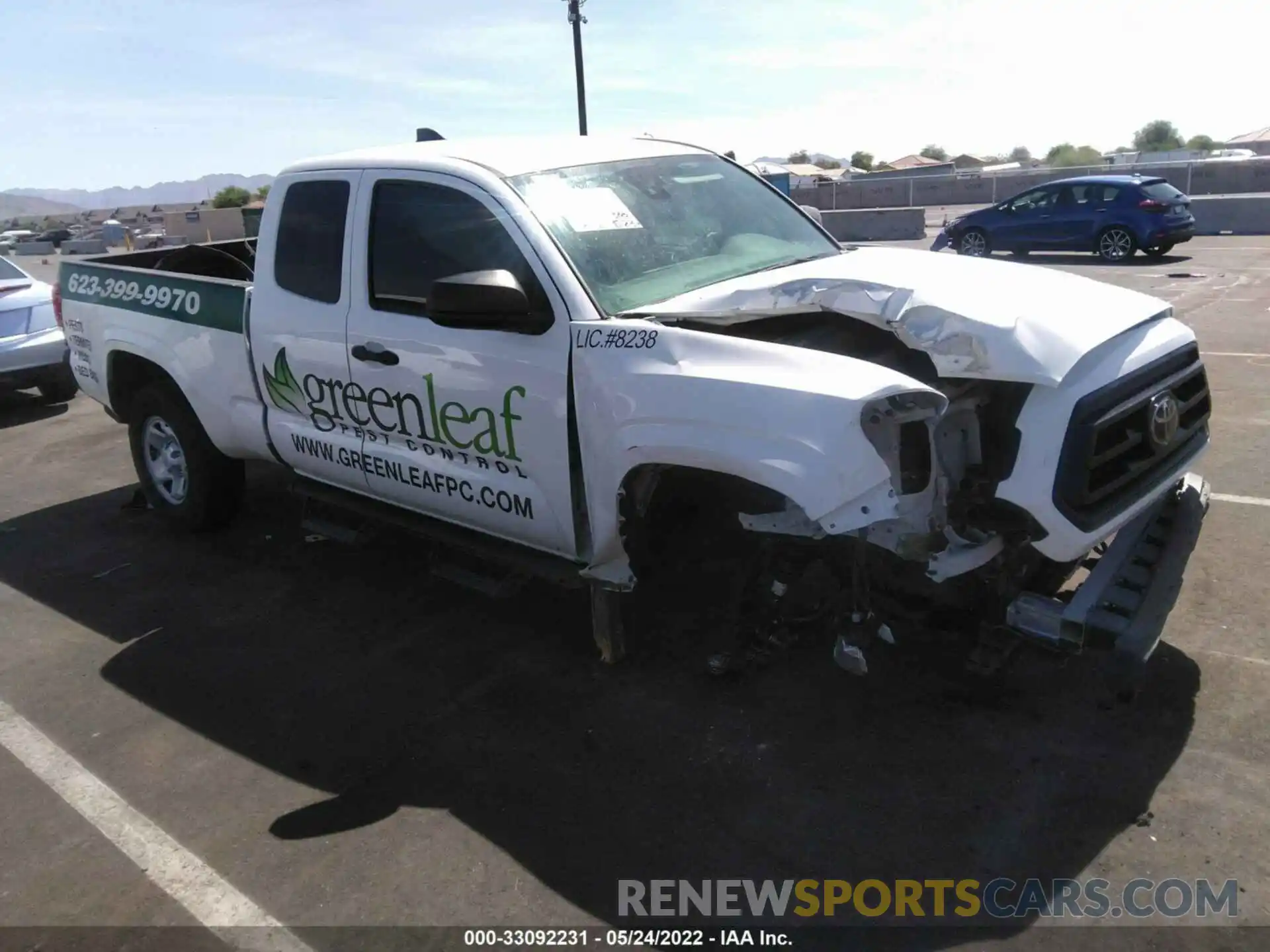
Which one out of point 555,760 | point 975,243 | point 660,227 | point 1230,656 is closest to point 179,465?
point 660,227

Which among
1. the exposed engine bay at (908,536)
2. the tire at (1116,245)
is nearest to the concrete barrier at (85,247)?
the tire at (1116,245)

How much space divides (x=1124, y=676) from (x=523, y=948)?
6.50 feet

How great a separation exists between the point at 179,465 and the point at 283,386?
1552 millimetres

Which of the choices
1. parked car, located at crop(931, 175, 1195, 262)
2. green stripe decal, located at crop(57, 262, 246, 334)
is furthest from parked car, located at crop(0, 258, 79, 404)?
parked car, located at crop(931, 175, 1195, 262)

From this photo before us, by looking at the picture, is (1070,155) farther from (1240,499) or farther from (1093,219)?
(1240,499)

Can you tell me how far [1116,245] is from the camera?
703 inches

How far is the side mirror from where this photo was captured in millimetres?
3727

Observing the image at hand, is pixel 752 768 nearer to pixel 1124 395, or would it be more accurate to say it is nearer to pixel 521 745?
pixel 521 745

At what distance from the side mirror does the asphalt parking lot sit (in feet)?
4.97

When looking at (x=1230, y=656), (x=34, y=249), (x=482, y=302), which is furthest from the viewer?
(x=34, y=249)

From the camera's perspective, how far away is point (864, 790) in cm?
346

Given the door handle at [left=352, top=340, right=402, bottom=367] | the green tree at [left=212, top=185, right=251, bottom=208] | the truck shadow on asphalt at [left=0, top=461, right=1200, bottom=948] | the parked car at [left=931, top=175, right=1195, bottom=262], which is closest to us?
the truck shadow on asphalt at [left=0, top=461, right=1200, bottom=948]

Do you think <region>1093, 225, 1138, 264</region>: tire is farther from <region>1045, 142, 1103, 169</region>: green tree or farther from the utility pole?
<region>1045, 142, 1103, 169</region>: green tree

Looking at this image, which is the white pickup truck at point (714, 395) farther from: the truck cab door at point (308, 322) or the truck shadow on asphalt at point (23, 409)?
the truck shadow on asphalt at point (23, 409)
